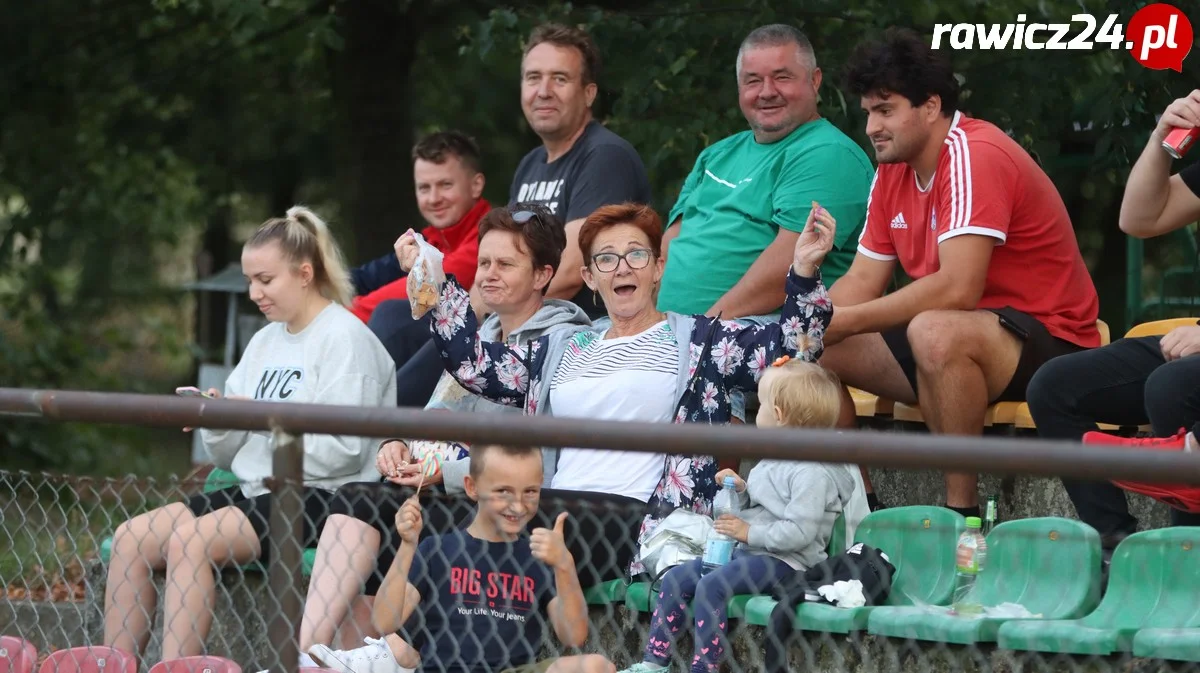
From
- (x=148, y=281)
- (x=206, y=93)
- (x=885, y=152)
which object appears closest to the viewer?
(x=885, y=152)

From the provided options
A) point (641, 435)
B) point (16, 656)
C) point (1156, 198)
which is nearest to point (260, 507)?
point (16, 656)

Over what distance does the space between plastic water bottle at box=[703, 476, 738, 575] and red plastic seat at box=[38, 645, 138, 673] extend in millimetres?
1465

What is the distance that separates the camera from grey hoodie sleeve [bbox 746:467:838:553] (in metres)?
3.78

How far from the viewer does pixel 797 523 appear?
12.4ft

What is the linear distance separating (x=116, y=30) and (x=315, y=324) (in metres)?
6.48

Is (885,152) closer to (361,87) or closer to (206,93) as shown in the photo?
(361,87)

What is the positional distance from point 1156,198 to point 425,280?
6.94 ft

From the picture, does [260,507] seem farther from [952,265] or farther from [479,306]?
[952,265]

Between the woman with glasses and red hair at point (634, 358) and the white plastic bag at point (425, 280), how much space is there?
3 centimetres

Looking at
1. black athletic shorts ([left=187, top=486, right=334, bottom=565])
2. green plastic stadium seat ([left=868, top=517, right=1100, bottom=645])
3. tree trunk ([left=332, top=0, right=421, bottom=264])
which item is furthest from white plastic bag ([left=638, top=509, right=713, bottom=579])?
tree trunk ([left=332, top=0, right=421, bottom=264])

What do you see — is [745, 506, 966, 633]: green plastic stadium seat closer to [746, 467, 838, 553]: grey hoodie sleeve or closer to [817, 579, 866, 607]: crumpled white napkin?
[817, 579, 866, 607]: crumpled white napkin

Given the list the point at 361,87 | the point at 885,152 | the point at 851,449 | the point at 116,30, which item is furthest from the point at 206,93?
the point at 851,449

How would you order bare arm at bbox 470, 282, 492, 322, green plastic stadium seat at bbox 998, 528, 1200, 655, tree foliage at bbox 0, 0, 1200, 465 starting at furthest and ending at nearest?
tree foliage at bbox 0, 0, 1200, 465 < bare arm at bbox 470, 282, 492, 322 < green plastic stadium seat at bbox 998, 528, 1200, 655

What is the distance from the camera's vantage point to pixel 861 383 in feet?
15.5
